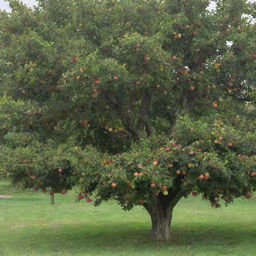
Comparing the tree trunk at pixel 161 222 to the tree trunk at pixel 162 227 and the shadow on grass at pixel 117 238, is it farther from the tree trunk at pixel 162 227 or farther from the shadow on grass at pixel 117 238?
the shadow on grass at pixel 117 238

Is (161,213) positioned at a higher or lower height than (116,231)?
higher

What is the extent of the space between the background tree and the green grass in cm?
172

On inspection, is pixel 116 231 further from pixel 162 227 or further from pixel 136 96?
pixel 136 96

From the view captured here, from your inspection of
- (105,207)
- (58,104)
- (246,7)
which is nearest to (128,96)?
(58,104)

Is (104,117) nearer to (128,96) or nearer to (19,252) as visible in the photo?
(128,96)

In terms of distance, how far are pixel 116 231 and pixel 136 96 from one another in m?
7.65

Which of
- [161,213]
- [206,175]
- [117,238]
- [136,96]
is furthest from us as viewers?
[117,238]

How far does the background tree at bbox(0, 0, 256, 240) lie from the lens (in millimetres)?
14031

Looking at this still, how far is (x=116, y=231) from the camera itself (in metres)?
21.7

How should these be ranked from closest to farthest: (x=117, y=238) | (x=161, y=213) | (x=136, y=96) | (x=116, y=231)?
(x=136, y=96) < (x=161, y=213) < (x=117, y=238) < (x=116, y=231)

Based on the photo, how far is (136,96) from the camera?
54.4ft

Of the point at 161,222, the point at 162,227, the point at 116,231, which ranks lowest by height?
the point at 116,231

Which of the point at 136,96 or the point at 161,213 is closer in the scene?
the point at 136,96

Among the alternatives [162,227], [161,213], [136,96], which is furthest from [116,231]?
[136,96]
